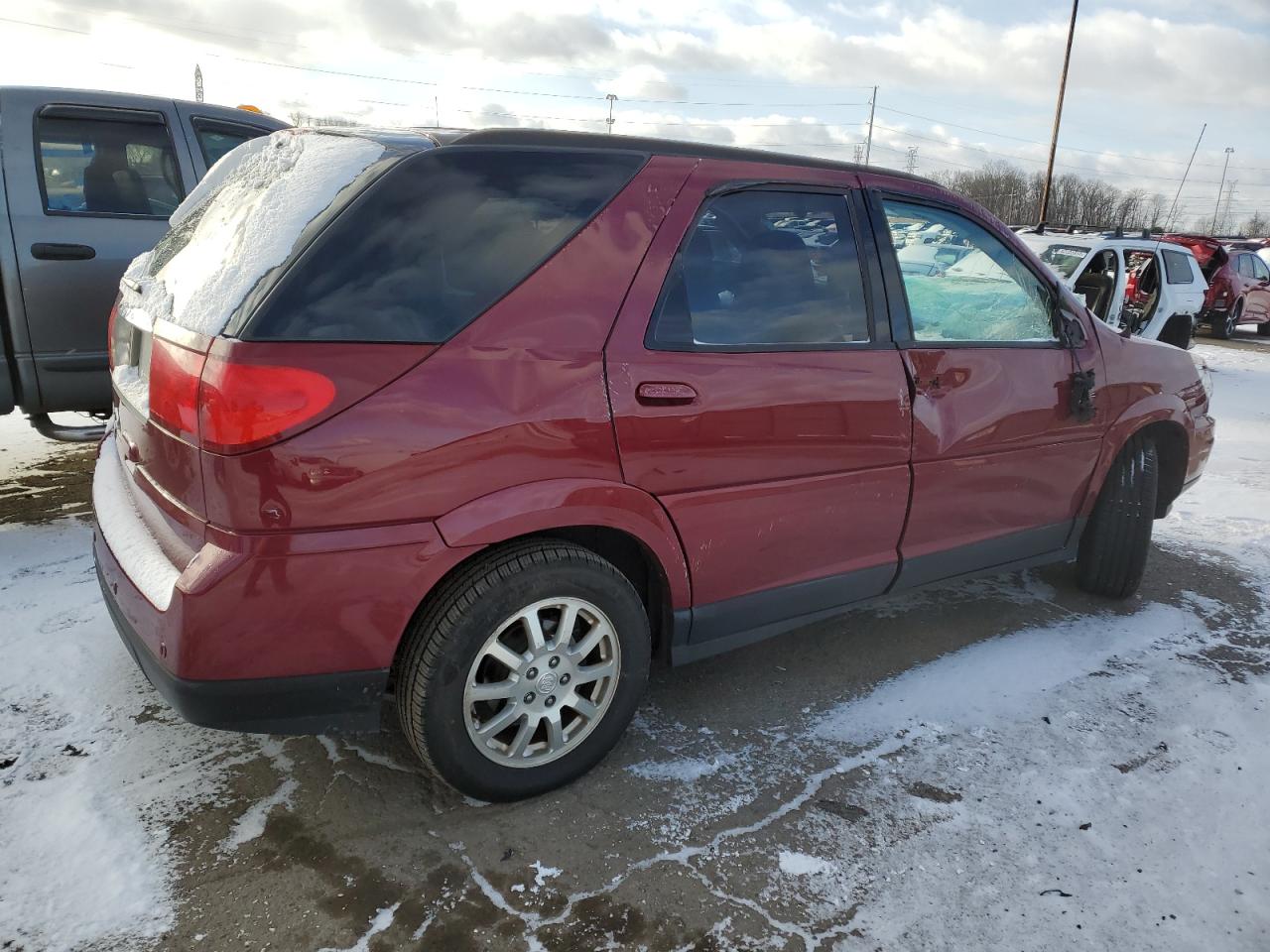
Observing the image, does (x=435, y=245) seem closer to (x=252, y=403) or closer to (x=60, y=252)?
(x=252, y=403)

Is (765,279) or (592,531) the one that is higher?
(765,279)

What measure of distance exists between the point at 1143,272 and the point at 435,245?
12.0m

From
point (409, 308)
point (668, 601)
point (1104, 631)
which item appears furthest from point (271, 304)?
point (1104, 631)

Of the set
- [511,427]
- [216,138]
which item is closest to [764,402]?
[511,427]

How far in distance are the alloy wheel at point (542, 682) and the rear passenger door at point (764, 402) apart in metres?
0.36

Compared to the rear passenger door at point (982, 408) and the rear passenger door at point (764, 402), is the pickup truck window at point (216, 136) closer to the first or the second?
the rear passenger door at point (764, 402)

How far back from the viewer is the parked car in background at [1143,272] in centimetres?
1011

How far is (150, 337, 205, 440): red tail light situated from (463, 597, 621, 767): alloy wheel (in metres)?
0.90

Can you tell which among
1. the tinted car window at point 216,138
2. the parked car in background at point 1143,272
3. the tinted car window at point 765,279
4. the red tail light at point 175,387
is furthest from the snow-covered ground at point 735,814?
the parked car in background at point 1143,272

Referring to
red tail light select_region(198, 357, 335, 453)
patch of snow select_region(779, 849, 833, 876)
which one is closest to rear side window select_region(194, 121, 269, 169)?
red tail light select_region(198, 357, 335, 453)

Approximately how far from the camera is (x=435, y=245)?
221cm

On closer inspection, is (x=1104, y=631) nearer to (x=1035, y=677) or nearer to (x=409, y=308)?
(x=1035, y=677)

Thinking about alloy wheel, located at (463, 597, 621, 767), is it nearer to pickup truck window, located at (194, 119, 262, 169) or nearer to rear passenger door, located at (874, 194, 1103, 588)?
rear passenger door, located at (874, 194, 1103, 588)

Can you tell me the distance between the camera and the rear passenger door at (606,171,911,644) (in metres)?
2.49
